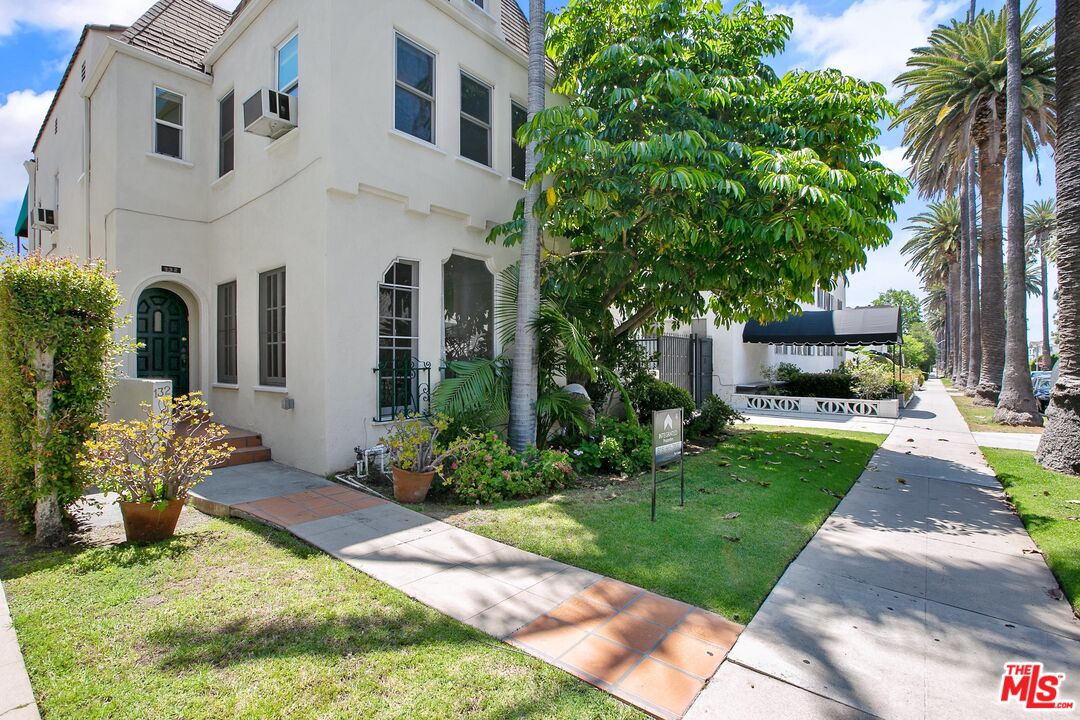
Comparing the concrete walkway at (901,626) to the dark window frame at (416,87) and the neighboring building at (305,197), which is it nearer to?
the neighboring building at (305,197)

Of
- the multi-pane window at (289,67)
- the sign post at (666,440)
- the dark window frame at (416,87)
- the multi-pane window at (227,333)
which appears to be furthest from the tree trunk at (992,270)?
the multi-pane window at (227,333)

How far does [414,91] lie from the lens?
28.0ft

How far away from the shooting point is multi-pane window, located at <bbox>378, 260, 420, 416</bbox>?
26.6ft

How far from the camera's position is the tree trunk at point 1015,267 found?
13375 mm

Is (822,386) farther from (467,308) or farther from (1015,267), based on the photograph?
(467,308)

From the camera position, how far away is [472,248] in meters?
9.45

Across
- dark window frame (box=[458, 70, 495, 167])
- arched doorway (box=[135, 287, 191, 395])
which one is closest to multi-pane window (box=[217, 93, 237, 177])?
arched doorway (box=[135, 287, 191, 395])

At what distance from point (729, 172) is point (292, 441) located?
299 inches

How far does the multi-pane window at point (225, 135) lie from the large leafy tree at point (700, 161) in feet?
18.4

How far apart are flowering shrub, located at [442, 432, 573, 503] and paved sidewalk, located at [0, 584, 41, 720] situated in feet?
12.8

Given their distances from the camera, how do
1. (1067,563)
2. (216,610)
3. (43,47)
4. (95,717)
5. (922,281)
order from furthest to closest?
1. (922,281)
2. (43,47)
3. (1067,563)
4. (216,610)
5. (95,717)

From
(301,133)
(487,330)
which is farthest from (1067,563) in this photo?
(301,133)

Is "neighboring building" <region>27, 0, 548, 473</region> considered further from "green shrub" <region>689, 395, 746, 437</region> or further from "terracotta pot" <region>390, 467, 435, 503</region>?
"green shrub" <region>689, 395, 746, 437</region>

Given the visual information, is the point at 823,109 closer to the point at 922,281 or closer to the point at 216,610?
the point at 216,610
